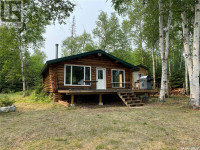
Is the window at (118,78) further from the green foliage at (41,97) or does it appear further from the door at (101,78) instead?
the green foliage at (41,97)

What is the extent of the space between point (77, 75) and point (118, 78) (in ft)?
12.5

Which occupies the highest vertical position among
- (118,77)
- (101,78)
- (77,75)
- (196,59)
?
(196,59)

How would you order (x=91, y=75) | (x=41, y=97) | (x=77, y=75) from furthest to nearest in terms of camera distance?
(x=41, y=97) < (x=91, y=75) < (x=77, y=75)

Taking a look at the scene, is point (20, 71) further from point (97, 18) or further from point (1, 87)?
point (97, 18)

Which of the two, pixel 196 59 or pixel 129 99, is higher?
pixel 196 59

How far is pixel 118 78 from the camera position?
39.5 feet

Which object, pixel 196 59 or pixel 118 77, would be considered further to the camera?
pixel 118 77

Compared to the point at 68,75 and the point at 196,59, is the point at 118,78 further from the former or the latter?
the point at 196,59

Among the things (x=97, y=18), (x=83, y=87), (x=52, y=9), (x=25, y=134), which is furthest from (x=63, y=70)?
(x=97, y=18)

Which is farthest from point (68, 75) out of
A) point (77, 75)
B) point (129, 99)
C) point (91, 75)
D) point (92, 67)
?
point (129, 99)

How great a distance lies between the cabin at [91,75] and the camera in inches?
361

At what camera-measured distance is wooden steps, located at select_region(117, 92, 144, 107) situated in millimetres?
8330

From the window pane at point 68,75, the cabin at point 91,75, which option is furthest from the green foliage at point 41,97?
the window pane at point 68,75

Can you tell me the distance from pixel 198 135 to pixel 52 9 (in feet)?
22.7
